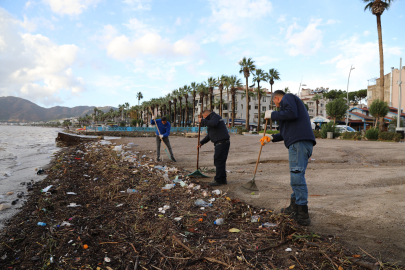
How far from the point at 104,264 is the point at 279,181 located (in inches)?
173

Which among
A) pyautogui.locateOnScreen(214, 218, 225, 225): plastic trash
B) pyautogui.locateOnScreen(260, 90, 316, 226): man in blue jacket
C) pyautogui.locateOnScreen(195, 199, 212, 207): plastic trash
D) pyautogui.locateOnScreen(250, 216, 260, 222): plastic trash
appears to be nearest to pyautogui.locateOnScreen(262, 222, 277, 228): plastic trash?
pyautogui.locateOnScreen(250, 216, 260, 222): plastic trash

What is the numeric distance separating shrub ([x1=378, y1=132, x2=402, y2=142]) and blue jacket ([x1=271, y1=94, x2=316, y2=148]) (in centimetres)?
2063

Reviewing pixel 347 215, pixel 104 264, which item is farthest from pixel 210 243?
pixel 347 215

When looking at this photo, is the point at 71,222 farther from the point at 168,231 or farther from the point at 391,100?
the point at 391,100

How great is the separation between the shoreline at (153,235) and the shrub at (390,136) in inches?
806

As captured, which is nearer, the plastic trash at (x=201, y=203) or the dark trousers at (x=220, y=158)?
the plastic trash at (x=201, y=203)

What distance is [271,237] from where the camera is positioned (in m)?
2.94

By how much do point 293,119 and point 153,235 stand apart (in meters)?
2.44

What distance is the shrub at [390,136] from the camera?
18.7m

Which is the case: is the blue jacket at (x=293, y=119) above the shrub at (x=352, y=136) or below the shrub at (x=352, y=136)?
above

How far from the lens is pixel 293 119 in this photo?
3.33m

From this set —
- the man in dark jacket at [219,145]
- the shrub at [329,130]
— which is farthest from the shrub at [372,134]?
the man in dark jacket at [219,145]

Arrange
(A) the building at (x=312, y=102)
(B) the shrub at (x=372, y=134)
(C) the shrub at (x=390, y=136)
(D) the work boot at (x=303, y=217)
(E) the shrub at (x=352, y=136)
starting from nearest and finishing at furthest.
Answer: (D) the work boot at (x=303, y=217)
(C) the shrub at (x=390, y=136)
(B) the shrub at (x=372, y=134)
(E) the shrub at (x=352, y=136)
(A) the building at (x=312, y=102)

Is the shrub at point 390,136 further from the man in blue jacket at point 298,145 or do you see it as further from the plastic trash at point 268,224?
the plastic trash at point 268,224
